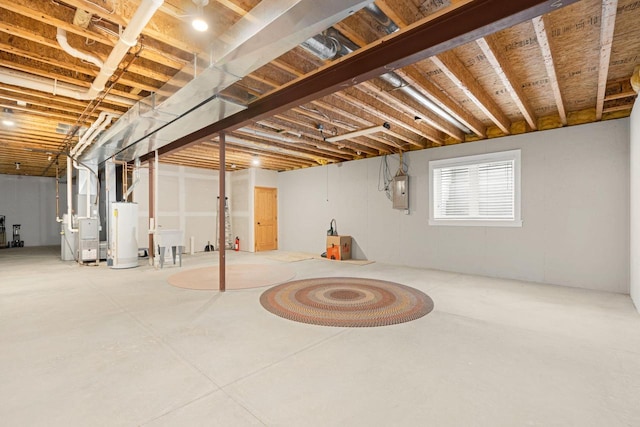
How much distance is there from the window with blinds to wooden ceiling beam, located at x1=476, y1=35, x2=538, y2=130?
3.90 feet

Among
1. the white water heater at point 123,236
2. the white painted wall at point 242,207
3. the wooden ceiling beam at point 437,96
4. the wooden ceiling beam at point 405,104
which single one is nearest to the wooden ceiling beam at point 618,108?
the wooden ceiling beam at point 437,96

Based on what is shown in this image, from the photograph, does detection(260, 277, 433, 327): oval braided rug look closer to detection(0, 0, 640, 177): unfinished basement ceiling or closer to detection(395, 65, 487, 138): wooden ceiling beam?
detection(0, 0, 640, 177): unfinished basement ceiling

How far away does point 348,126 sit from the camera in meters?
4.95

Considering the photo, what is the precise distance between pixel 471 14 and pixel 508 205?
4.29 metres

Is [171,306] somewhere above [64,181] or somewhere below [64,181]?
below

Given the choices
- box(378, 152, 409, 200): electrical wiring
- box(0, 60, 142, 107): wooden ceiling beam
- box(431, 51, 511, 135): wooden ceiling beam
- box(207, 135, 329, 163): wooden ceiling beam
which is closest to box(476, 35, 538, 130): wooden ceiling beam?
box(431, 51, 511, 135): wooden ceiling beam

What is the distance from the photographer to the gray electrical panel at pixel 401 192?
6426mm

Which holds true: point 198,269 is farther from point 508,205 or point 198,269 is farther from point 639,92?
point 639,92

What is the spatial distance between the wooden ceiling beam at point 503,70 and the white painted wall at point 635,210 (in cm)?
114

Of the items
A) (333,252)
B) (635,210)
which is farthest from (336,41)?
(333,252)

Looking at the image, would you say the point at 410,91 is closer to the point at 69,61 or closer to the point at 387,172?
the point at 387,172

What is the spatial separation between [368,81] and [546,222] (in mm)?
3916

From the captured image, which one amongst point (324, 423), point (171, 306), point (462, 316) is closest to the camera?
point (324, 423)

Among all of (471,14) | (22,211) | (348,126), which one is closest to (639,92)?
(471,14)
